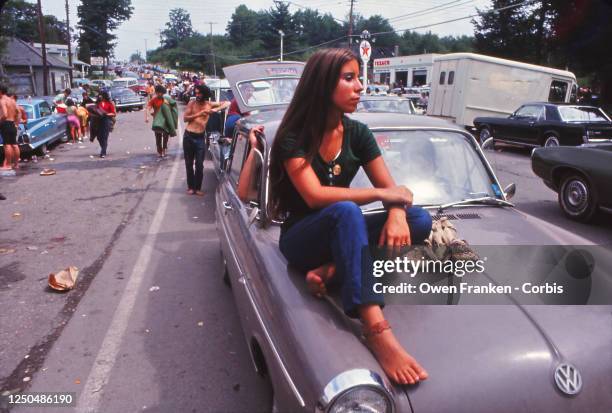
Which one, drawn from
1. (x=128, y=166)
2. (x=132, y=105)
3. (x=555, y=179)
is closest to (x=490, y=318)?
(x=555, y=179)

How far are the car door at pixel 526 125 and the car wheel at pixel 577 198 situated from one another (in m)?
7.44

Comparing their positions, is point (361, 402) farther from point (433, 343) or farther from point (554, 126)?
point (554, 126)

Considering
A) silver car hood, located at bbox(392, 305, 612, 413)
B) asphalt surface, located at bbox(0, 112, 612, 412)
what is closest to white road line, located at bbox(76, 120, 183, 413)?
asphalt surface, located at bbox(0, 112, 612, 412)

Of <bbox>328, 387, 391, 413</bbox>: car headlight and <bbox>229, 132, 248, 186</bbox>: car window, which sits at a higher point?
<bbox>229, 132, 248, 186</bbox>: car window

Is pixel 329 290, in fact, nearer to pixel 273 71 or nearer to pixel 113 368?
pixel 113 368

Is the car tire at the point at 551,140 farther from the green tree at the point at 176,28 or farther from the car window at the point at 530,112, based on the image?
the green tree at the point at 176,28

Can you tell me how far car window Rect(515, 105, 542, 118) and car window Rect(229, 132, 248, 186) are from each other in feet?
39.6

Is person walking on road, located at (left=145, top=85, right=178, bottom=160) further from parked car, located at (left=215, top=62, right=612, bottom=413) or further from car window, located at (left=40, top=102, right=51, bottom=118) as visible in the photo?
parked car, located at (left=215, top=62, right=612, bottom=413)

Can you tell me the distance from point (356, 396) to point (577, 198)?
21.5 feet

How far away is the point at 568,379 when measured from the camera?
1884 millimetres

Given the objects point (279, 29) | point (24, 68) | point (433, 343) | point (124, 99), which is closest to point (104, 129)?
point (433, 343)

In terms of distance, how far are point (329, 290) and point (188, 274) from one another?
311 cm

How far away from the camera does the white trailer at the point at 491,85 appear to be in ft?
Answer: 61.1

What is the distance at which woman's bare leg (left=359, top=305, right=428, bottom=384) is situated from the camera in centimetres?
183
